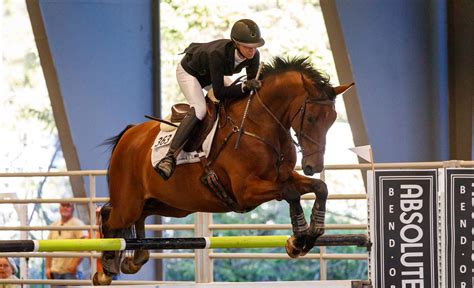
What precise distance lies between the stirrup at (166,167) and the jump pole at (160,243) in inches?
14.2

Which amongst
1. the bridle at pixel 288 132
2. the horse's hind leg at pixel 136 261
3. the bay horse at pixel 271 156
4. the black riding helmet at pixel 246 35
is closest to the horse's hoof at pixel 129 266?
the horse's hind leg at pixel 136 261

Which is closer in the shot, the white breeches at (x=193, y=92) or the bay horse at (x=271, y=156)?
the bay horse at (x=271, y=156)

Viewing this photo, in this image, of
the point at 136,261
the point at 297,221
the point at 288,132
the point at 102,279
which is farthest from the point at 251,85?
the point at 102,279

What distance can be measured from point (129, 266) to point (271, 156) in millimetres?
1472

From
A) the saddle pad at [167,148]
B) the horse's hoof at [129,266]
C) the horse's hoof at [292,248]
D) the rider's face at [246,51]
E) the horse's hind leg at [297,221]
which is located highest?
the rider's face at [246,51]

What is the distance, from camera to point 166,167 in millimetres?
5137

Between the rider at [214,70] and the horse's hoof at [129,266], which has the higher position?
the rider at [214,70]

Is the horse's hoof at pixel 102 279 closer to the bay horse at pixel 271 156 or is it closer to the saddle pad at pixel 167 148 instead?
the bay horse at pixel 271 156

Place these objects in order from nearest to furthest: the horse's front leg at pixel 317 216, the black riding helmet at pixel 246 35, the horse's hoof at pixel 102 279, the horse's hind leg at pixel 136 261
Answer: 1. the horse's front leg at pixel 317 216
2. the black riding helmet at pixel 246 35
3. the horse's hind leg at pixel 136 261
4. the horse's hoof at pixel 102 279

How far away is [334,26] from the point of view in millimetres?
8023

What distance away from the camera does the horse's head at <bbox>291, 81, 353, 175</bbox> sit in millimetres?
4734

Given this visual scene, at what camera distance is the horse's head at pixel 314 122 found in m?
4.73

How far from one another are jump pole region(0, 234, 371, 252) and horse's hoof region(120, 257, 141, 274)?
76 cm

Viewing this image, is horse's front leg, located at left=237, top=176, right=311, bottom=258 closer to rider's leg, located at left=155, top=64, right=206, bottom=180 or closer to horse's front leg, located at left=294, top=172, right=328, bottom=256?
horse's front leg, located at left=294, top=172, right=328, bottom=256
